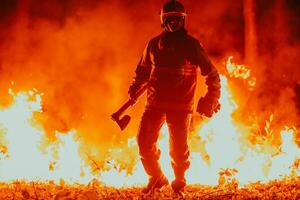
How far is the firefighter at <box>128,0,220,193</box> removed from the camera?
7.90 metres

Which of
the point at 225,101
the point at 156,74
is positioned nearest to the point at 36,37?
the point at 225,101

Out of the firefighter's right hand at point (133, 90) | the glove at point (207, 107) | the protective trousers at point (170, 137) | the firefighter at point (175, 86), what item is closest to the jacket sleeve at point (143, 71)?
the firefighter's right hand at point (133, 90)

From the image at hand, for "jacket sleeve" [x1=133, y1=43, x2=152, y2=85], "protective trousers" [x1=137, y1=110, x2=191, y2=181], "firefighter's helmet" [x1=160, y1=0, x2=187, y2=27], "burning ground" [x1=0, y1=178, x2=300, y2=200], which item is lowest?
"burning ground" [x1=0, y1=178, x2=300, y2=200]

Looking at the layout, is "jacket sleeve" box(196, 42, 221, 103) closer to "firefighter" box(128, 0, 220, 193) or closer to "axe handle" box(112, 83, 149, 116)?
"firefighter" box(128, 0, 220, 193)

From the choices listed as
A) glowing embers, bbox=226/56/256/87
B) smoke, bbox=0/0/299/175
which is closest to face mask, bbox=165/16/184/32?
smoke, bbox=0/0/299/175

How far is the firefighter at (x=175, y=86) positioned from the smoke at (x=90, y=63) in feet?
11.2

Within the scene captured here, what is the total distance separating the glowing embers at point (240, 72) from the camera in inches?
528

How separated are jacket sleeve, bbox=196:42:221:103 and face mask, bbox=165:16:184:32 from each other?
34 cm

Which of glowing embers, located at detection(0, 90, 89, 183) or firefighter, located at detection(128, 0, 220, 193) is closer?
firefighter, located at detection(128, 0, 220, 193)

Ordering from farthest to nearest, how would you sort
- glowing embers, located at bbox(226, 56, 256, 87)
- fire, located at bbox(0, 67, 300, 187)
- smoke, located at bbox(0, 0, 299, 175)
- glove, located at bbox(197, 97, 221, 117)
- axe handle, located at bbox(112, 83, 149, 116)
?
glowing embers, located at bbox(226, 56, 256, 87) < smoke, located at bbox(0, 0, 299, 175) < fire, located at bbox(0, 67, 300, 187) < axe handle, located at bbox(112, 83, 149, 116) < glove, located at bbox(197, 97, 221, 117)

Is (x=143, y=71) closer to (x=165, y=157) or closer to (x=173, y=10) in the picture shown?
(x=173, y=10)

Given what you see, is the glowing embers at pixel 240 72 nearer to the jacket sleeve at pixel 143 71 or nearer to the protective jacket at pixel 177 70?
the jacket sleeve at pixel 143 71

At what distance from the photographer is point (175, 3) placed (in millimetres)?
7875

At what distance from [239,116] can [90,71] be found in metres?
3.19
